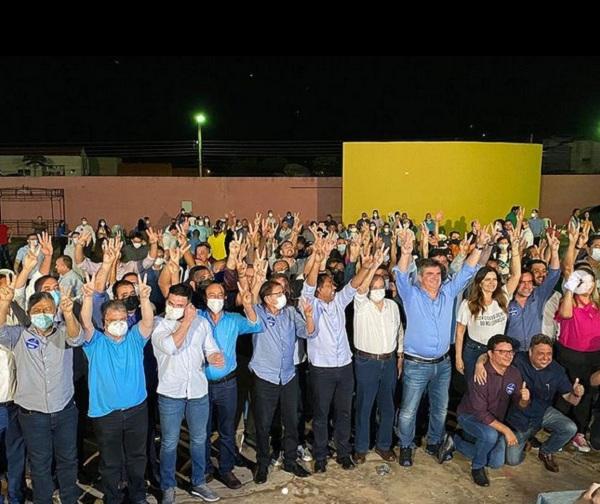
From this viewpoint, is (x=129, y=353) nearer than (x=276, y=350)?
Yes

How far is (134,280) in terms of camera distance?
20.1ft

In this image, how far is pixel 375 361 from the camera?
5.46 m

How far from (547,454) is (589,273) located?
180 centimetres

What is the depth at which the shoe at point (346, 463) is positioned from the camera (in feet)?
17.7

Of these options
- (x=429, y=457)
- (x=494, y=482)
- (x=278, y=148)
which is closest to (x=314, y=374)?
(x=429, y=457)

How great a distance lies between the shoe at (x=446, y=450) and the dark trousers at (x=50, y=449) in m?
3.23

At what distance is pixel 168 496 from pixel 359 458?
1.77 meters

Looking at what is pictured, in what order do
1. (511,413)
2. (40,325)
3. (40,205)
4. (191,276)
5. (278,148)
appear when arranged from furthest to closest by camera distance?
(278,148) → (40,205) → (191,276) → (511,413) → (40,325)

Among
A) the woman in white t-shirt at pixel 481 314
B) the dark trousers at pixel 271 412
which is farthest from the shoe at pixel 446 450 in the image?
the dark trousers at pixel 271 412

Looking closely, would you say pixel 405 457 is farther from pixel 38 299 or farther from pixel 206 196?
pixel 206 196

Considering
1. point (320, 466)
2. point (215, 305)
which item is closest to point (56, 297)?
point (215, 305)

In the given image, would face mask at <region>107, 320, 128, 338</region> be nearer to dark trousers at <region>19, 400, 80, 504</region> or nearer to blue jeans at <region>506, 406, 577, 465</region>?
dark trousers at <region>19, 400, 80, 504</region>

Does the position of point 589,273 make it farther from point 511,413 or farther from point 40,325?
point 40,325

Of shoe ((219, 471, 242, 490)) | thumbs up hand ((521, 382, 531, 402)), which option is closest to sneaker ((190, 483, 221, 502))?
shoe ((219, 471, 242, 490))
